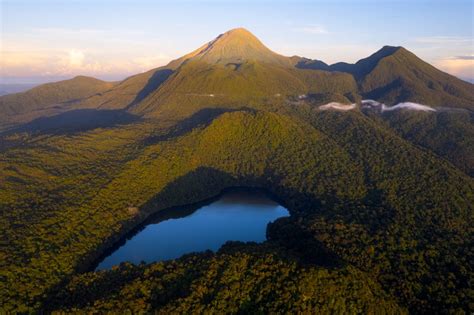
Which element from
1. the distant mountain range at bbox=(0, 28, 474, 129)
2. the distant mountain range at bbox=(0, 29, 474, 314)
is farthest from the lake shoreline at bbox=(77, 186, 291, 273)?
the distant mountain range at bbox=(0, 28, 474, 129)

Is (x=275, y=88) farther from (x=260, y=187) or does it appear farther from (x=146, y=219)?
(x=146, y=219)

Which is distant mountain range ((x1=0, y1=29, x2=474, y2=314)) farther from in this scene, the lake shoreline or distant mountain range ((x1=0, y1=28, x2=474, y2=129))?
distant mountain range ((x1=0, y1=28, x2=474, y2=129))

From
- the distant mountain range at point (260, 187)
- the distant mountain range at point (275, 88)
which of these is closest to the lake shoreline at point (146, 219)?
the distant mountain range at point (260, 187)

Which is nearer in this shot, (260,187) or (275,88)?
(260,187)

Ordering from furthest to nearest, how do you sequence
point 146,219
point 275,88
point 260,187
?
point 275,88 → point 260,187 → point 146,219

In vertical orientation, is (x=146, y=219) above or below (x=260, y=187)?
below

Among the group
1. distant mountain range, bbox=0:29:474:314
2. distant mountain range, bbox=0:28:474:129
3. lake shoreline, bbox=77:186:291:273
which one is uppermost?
distant mountain range, bbox=0:28:474:129

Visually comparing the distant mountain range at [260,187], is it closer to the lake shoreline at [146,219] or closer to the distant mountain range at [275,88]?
the lake shoreline at [146,219]

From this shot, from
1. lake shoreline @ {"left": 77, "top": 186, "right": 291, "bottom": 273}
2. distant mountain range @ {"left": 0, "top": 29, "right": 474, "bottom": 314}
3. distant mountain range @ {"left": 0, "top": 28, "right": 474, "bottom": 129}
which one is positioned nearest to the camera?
distant mountain range @ {"left": 0, "top": 29, "right": 474, "bottom": 314}

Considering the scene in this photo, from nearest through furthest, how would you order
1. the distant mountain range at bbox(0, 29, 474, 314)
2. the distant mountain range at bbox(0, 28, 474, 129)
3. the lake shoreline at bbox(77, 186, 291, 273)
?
the distant mountain range at bbox(0, 29, 474, 314) → the lake shoreline at bbox(77, 186, 291, 273) → the distant mountain range at bbox(0, 28, 474, 129)

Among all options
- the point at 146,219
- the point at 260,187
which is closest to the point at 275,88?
the point at 260,187

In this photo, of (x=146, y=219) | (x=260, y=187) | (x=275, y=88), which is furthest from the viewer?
(x=275, y=88)
